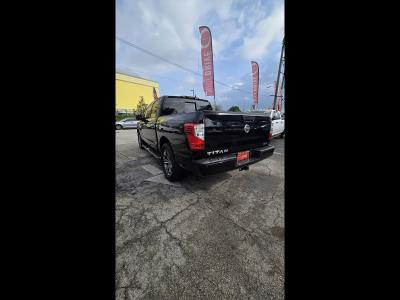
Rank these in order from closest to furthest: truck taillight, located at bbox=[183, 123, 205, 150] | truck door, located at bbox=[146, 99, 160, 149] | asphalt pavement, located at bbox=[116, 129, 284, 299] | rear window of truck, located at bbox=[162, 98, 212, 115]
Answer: asphalt pavement, located at bbox=[116, 129, 284, 299] < truck taillight, located at bbox=[183, 123, 205, 150] < rear window of truck, located at bbox=[162, 98, 212, 115] < truck door, located at bbox=[146, 99, 160, 149]

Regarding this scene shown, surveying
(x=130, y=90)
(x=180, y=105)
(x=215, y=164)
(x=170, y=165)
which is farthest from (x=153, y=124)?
(x=130, y=90)

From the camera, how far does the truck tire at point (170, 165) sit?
345cm

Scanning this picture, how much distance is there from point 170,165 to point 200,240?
1932 mm

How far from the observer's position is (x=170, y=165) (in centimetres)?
364

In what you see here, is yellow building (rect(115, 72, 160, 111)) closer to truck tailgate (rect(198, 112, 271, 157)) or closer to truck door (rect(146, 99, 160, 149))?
truck door (rect(146, 99, 160, 149))

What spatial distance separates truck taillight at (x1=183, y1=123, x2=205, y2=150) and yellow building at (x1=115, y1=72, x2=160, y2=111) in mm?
52639

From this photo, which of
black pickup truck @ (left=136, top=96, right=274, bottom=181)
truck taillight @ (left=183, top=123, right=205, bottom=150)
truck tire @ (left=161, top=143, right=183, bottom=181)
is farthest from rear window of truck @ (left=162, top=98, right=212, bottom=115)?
truck taillight @ (left=183, top=123, right=205, bottom=150)

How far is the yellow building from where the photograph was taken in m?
50.6

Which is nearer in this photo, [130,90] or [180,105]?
[180,105]

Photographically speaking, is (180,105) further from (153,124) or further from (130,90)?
(130,90)
